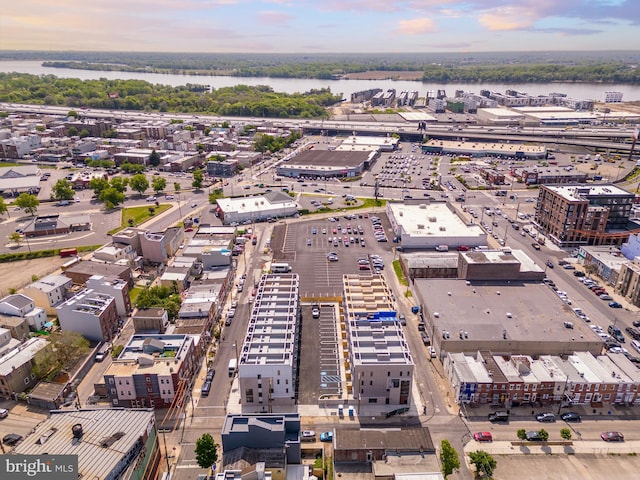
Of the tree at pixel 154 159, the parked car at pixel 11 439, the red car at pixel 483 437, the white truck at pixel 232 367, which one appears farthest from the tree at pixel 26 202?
the red car at pixel 483 437

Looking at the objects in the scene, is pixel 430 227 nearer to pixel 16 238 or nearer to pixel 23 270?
pixel 23 270

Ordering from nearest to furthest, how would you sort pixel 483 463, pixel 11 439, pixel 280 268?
pixel 483 463 < pixel 11 439 < pixel 280 268

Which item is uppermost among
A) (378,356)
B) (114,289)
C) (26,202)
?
(26,202)

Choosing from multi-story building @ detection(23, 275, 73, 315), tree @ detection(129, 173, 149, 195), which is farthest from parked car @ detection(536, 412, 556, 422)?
tree @ detection(129, 173, 149, 195)

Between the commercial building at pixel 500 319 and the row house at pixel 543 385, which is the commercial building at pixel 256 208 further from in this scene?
the row house at pixel 543 385

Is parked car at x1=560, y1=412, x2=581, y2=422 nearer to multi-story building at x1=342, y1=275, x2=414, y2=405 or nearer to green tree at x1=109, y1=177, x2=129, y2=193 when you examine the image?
multi-story building at x1=342, y1=275, x2=414, y2=405

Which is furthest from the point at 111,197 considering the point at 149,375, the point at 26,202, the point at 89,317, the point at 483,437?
the point at 483,437

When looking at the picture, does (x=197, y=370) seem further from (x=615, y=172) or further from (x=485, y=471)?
(x=615, y=172)
